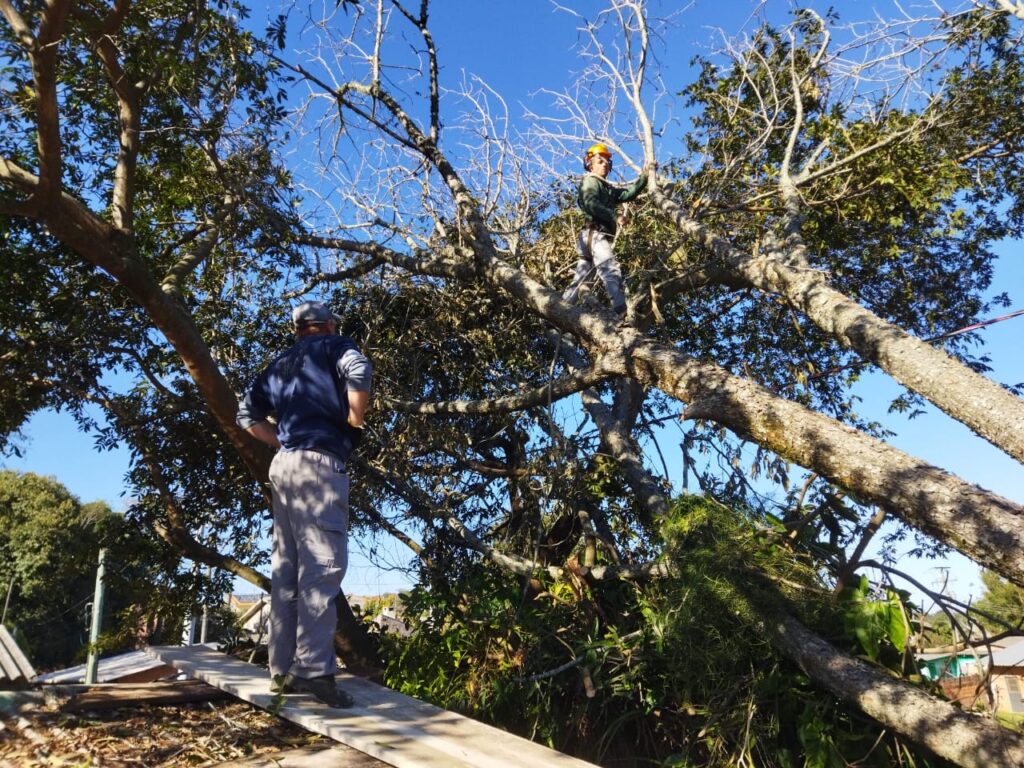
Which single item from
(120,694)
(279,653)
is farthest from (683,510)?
(120,694)

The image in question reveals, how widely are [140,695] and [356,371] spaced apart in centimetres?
191

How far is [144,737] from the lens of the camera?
3338 millimetres

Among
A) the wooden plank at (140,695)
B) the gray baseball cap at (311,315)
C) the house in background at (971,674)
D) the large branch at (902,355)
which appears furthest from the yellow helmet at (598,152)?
the wooden plank at (140,695)

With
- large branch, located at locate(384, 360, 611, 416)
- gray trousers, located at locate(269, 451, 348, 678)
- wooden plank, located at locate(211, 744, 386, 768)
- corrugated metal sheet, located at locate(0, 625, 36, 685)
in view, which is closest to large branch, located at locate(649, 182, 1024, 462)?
large branch, located at locate(384, 360, 611, 416)

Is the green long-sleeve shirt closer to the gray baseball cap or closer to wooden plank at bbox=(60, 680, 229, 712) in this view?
the gray baseball cap

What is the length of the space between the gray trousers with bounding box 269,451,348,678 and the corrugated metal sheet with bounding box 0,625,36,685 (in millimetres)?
1206

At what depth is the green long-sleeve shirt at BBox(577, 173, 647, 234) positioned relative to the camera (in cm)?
655

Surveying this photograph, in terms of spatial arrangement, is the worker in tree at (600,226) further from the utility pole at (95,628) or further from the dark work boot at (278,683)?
the utility pole at (95,628)

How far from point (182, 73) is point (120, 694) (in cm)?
403

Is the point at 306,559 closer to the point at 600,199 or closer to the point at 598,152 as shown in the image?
the point at 600,199

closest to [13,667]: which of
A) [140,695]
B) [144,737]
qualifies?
[140,695]

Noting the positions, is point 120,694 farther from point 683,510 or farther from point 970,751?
point 970,751

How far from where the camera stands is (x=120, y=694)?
3871 mm

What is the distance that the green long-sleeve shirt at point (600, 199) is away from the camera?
6.55 meters
